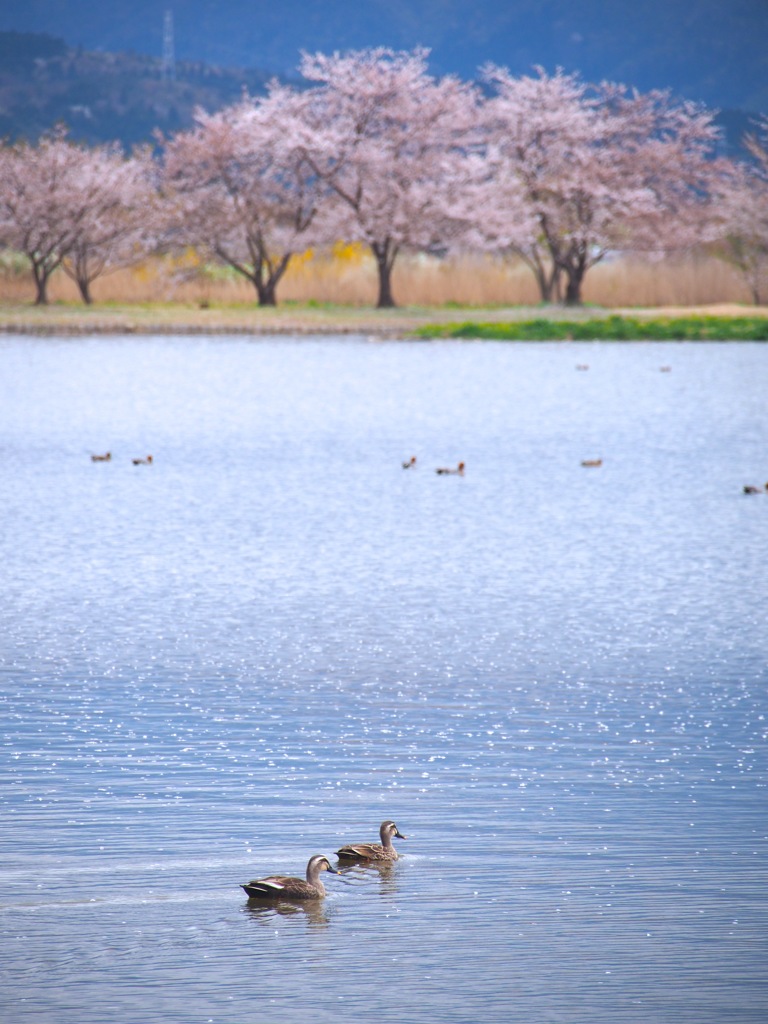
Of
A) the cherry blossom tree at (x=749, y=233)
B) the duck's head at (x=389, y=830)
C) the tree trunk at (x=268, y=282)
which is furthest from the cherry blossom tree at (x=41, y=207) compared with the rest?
the duck's head at (x=389, y=830)

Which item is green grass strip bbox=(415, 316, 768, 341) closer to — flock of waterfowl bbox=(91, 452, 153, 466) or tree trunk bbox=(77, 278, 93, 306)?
tree trunk bbox=(77, 278, 93, 306)

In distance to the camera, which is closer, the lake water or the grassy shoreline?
the lake water

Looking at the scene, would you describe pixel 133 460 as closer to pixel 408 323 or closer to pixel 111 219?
pixel 408 323

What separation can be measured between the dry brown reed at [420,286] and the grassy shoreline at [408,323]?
446 centimetres

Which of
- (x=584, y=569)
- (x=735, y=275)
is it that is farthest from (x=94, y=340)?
(x=584, y=569)

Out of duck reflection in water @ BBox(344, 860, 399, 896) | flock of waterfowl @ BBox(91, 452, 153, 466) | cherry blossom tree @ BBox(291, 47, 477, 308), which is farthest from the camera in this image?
cherry blossom tree @ BBox(291, 47, 477, 308)

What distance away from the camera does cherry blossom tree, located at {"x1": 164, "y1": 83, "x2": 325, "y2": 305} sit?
5412 centimetres

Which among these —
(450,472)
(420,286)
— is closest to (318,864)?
(450,472)

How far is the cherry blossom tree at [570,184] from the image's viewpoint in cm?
5394

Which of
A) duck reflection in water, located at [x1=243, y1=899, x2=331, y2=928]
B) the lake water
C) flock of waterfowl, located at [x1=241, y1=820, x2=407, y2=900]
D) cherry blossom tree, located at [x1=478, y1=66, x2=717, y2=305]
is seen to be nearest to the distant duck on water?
the lake water

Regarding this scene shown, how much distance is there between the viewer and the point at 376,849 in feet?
19.4

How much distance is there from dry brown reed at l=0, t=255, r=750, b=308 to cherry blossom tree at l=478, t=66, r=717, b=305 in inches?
41.5

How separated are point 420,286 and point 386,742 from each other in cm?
4753

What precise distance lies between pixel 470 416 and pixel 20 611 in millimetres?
14926
